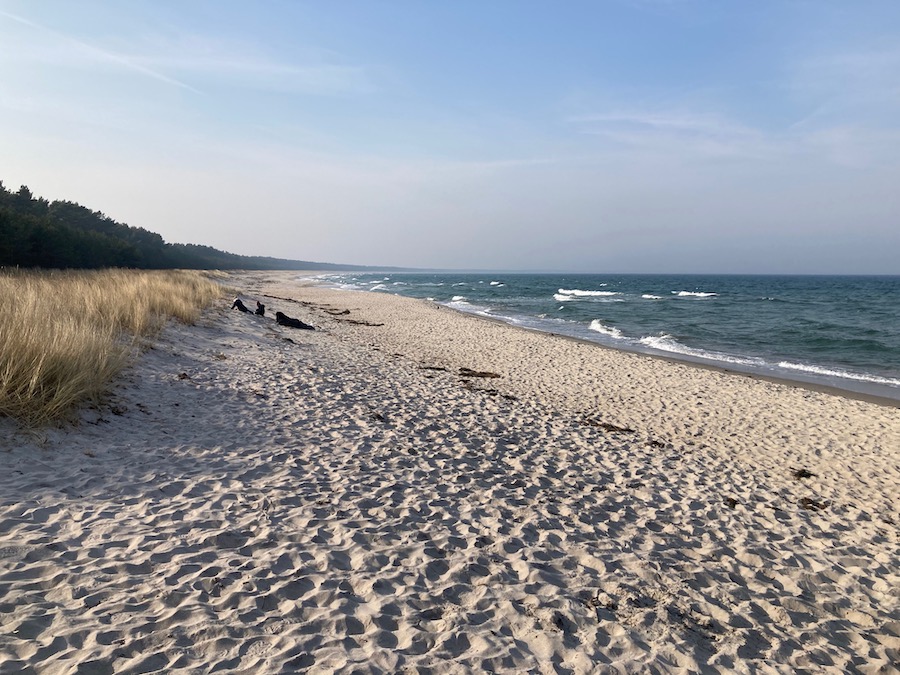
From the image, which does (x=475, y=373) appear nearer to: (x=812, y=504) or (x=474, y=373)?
(x=474, y=373)

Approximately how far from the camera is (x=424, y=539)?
176 inches

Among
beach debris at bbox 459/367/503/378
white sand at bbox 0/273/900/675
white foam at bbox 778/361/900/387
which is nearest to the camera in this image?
white sand at bbox 0/273/900/675

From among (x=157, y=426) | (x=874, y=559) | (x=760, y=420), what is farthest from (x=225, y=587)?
(x=760, y=420)

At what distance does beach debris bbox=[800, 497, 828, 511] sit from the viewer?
243 inches

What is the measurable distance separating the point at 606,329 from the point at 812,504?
2075 cm

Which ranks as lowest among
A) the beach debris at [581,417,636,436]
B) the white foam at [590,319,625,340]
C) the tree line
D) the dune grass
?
the beach debris at [581,417,636,436]

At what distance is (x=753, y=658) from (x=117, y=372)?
8015 millimetres

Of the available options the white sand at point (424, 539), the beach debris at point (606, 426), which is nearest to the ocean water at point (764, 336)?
the white sand at point (424, 539)

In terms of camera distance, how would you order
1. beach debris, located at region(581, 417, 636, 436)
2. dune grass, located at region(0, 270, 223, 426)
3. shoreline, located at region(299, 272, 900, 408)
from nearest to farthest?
dune grass, located at region(0, 270, 223, 426)
beach debris, located at region(581, 417, 636, 436)
shoreline, located at region(299, 272, 900, 408)

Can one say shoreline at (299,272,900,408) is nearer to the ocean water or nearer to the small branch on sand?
the ocean water

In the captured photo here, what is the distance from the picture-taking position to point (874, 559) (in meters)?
5.06

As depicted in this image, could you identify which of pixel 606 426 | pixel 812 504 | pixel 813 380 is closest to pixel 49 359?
pixel 606 426

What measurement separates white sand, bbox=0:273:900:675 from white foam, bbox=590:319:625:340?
1496 centimetres

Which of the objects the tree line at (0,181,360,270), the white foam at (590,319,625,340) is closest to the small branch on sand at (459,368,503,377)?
the white foam at (590,319,625,340)
